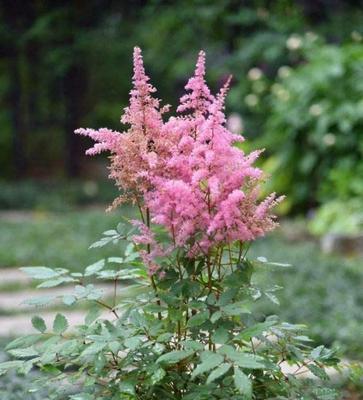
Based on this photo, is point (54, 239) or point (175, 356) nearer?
point (175, 356)

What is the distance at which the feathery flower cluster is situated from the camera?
198 cm

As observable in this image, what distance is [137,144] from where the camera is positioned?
6.76ft

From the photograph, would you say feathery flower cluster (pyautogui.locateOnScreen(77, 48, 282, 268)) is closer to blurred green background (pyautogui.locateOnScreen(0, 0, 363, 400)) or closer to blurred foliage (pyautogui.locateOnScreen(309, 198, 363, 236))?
blurred green background (pyautogui.locateOnScreen(0, 0, 363, 400))

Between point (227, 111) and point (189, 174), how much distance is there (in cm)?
904

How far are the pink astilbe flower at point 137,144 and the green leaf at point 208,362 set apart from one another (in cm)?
44

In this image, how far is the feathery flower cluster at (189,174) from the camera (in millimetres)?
1983

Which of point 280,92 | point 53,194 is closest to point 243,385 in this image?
point 280,92

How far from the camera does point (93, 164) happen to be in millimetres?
13188

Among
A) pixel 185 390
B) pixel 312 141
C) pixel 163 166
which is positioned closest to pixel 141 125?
pixel 163 166

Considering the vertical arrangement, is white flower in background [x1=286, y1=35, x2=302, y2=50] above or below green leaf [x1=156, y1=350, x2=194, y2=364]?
above

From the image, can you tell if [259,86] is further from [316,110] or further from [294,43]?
[316,110]

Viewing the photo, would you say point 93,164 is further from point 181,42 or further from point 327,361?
point 327,361

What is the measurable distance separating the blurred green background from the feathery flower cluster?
1823mm

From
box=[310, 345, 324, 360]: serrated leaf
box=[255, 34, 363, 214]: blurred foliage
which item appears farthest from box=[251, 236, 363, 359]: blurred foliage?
box=[255, 34, 363, 214]: blurred foliage
